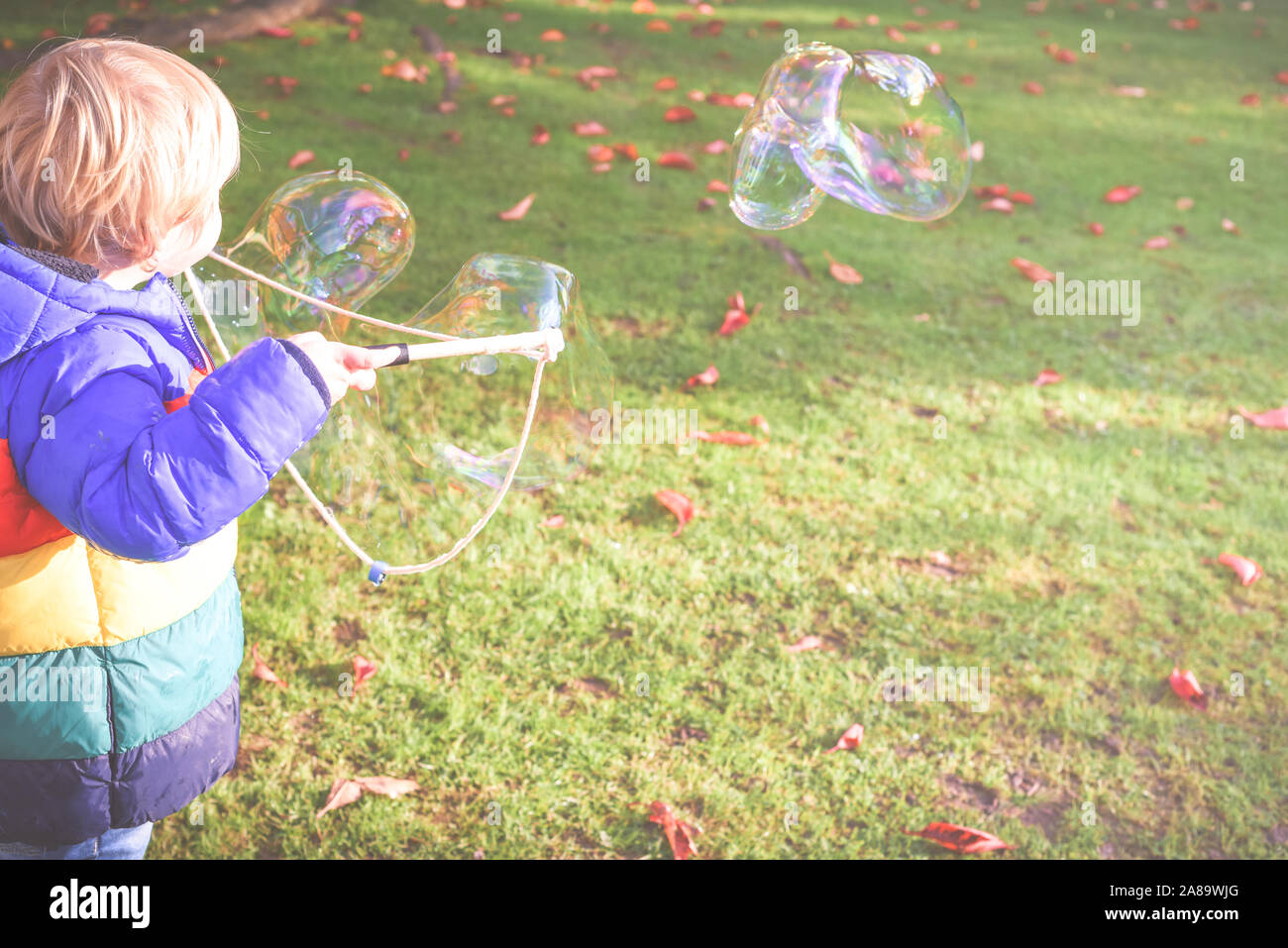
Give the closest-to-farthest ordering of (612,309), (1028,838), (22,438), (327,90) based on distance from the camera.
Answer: (22,438)
(1028,838)
(612,309)
(327,90)

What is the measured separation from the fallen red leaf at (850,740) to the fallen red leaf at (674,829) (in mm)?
459

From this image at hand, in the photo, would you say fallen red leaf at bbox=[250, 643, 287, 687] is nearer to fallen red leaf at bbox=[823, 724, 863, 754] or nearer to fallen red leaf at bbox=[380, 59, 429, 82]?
fallen red leaf at bbox=[823, 724, 863, 754]

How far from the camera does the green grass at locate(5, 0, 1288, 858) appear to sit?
265cm

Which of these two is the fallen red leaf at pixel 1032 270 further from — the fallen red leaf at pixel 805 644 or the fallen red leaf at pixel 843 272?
the fallen red leaf at pixel 805 644

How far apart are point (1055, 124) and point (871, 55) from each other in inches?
182

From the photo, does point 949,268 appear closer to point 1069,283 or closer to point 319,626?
point 1069,283

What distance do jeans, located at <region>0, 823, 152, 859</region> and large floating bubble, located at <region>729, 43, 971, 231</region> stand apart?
2105 millimetres

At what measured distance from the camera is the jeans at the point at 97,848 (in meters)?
1.80

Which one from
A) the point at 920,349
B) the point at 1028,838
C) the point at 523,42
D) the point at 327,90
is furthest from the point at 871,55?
the point at 523,42

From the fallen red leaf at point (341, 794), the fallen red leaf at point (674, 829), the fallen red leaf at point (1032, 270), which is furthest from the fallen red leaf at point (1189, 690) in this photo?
the fallen red leaf at point (1032, 270)

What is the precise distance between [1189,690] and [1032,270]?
9.33ft

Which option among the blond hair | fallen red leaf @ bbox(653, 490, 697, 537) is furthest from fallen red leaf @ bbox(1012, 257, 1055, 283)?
the blond hair

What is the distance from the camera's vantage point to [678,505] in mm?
3547

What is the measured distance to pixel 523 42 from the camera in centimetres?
739
